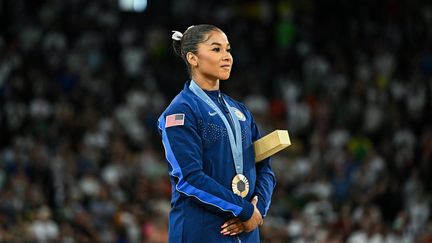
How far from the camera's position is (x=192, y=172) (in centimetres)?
490

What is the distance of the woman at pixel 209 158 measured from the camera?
16.1 feet

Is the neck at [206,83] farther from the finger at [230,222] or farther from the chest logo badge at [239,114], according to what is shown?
the finger at [230,222]

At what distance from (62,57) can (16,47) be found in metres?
0.75

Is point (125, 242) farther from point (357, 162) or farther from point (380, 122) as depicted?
point (380, 122)

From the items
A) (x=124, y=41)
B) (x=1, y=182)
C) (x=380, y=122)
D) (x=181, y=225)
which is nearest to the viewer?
(x=181, y=225)

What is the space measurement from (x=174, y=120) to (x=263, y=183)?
0.61 m

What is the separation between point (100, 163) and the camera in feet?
45.6

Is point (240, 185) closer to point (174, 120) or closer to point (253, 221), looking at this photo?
point (253, 221)

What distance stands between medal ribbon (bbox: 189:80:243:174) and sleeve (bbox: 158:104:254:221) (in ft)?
0.49

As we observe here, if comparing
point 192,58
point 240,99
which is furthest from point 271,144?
point 240,99

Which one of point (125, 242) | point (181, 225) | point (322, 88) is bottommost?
point (125, 242)

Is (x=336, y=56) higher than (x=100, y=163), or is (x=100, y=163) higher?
(x=336, y=56)

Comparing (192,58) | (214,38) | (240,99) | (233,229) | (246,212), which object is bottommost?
(240,99)

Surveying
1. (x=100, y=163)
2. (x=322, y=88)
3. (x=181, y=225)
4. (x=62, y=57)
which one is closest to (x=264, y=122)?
(x=322, y=88)
